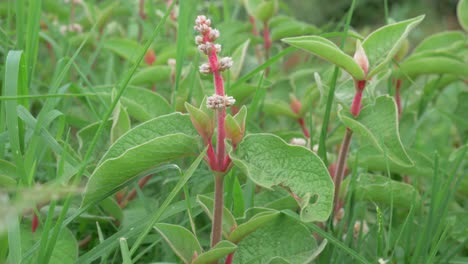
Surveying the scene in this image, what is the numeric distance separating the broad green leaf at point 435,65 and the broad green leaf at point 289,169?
0.54m

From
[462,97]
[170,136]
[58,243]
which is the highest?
[170,136]

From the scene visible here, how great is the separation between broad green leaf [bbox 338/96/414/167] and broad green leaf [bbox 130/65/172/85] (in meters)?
0.51

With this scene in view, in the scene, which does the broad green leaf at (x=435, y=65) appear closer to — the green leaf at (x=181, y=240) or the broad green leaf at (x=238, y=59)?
the broad green leaf at (x=238, y=59)

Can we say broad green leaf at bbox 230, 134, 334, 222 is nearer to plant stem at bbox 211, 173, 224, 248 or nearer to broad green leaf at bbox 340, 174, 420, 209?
plant stem at bbox 211, 173, 224, 248

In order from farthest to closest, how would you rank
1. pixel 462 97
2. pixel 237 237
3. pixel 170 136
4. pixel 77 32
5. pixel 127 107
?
pixel 77 32, pixel 462 97, pixel 127 107, pixel 237 237, pixel 170 136

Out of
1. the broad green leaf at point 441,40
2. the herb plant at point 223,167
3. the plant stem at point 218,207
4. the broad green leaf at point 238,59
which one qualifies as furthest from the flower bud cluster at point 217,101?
the broad green leaf at point 441,40

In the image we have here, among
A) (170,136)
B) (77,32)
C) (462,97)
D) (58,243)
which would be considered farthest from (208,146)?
(77,32)

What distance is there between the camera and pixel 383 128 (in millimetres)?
1060

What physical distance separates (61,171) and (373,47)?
529mm

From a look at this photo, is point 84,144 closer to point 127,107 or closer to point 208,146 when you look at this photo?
point 127,107

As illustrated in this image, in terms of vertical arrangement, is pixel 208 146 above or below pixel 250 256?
above

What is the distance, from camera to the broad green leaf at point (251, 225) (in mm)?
923

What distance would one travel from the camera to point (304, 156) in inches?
35.7

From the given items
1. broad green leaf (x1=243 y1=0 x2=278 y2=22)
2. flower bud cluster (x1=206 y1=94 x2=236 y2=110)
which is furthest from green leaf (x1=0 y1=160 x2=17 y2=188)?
broad green leaf (x1=243 y1=0 x2=278 y2=22)
